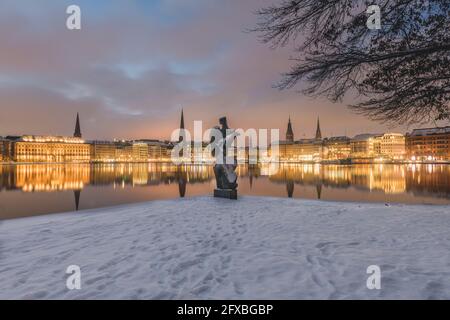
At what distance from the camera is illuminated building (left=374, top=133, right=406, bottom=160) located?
613 ft

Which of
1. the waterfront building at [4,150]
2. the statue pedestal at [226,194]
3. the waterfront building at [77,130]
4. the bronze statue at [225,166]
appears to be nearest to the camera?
the statue pedestal at [226,194]

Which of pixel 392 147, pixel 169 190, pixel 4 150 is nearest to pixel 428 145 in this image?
pixel 392 147

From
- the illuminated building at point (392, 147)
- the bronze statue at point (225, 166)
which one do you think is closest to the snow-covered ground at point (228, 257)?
the bronze statue at point (225, 166)

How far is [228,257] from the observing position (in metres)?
5.32

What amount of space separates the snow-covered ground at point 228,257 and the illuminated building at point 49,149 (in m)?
181

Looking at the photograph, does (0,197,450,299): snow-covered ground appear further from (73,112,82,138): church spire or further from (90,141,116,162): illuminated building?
(73,112,82,138): church spire

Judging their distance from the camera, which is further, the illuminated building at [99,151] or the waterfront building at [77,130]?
the waterfront building at [77,130]

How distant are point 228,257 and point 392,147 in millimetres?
215494

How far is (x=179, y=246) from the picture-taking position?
606cm

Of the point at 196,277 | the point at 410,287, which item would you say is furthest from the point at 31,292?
the point at 410,287

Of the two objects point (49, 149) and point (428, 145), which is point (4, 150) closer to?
point (49, 149)

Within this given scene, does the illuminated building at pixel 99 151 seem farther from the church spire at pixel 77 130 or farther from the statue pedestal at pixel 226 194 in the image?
the statue pedestal at pixel 226 194

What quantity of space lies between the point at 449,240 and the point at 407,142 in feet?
627

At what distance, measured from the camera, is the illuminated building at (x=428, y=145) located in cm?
14400
